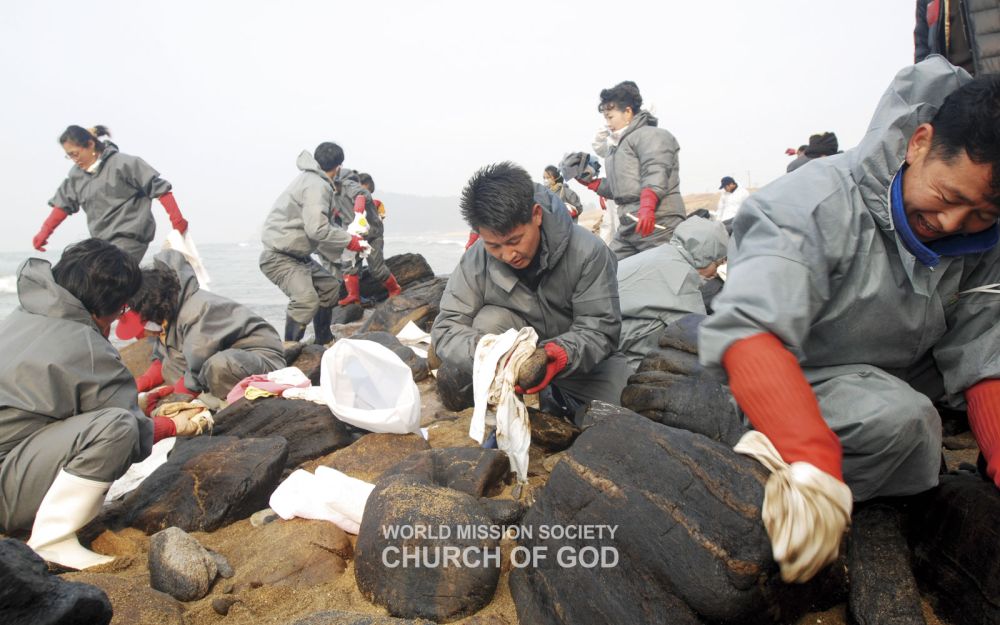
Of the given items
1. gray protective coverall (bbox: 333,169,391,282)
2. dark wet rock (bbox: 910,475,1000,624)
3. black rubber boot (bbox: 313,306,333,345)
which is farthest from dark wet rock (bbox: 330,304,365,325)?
dark wet rock (bbox: 910,475,1000,624)

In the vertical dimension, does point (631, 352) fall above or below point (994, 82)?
below

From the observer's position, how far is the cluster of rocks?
5.30ft

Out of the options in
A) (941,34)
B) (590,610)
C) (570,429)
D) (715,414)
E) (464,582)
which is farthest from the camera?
(941,34)

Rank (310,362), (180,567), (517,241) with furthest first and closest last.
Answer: (310,362)
(517,241)
(180,567)

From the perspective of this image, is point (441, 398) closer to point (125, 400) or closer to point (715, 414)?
point (125, 400)

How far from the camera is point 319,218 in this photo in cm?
654

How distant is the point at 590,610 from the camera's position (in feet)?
5.68

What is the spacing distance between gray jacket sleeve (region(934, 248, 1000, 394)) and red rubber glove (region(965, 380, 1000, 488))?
0.09 feet

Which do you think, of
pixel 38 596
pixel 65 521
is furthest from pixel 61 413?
pixel 38 596

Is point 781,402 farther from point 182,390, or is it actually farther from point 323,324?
point 323,324

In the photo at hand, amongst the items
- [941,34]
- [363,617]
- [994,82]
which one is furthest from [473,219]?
[941,34]

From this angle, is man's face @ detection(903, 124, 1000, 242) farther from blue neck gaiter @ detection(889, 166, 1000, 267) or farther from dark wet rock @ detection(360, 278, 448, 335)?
dark wet rock @ detection(360, 278, 448, 335)

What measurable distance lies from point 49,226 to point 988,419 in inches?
317

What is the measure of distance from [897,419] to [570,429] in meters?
1.73
